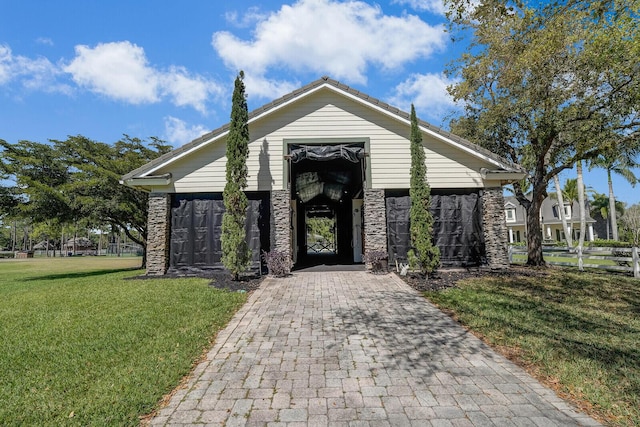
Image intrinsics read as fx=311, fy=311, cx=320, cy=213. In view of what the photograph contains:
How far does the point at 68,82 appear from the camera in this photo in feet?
34.1

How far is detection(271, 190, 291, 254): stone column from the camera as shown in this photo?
10.3 metres

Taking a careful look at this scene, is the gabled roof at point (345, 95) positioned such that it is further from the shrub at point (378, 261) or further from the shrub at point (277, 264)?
the shrub at point (378, 261)

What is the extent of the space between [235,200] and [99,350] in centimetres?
539

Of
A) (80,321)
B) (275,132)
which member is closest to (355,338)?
(80,321)

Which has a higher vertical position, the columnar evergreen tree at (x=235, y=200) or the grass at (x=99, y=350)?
the columnar evergreen tree at (x=235, y=200)

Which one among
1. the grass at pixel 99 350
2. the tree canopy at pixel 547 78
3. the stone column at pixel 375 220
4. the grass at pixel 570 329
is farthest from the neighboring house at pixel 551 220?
the grass at pixel 99 350

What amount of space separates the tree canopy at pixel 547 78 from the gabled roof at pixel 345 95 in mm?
1736

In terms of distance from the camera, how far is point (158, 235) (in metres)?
10.2

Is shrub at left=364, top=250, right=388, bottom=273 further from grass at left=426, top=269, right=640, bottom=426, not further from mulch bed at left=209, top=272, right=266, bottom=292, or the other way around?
mulch bed at left=209, top=272, right=266, bottom=292

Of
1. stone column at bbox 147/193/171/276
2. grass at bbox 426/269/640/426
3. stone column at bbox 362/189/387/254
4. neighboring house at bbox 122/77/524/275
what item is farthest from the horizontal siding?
grass at bbox 426/269/640/426

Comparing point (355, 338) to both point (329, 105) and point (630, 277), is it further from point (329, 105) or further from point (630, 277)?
point (630, 277)

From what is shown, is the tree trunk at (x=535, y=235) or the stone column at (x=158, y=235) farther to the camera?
the tree trunk at (x=535, y=235)

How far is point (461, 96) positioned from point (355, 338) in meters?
11.6

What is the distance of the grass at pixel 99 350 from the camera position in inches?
109
